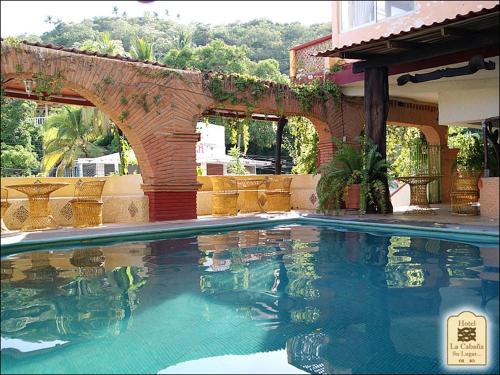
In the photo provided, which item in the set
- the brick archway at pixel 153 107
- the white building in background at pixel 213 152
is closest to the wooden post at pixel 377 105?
the brick archway at pixel 153 107

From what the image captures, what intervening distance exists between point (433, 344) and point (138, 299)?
2732 millimetres

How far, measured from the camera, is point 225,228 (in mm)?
10164

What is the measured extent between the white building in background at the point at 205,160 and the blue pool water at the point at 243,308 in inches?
429

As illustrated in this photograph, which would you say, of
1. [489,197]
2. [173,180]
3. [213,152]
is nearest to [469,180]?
[489,197]

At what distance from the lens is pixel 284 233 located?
951 centimetres

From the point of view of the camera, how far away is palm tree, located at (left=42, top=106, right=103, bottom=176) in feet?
93.4

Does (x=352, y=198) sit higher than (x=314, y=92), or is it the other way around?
(x=314, y=92)

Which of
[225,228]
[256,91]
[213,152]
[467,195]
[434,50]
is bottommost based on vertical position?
[225,228]

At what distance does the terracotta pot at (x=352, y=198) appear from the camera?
1168 cm

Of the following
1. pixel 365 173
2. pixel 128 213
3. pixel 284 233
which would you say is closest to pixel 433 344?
pixel 284 233

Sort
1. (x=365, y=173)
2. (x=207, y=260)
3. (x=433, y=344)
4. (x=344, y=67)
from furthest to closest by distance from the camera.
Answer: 1. (x=344, y=67)
2. (x=365, y=173)
3. (x=207, y=260)
4. (x=433, y=344)

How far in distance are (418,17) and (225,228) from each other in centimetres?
705

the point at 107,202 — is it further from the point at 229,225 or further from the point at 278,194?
the point at 278,194

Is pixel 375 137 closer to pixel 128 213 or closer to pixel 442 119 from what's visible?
pixel 442 119
